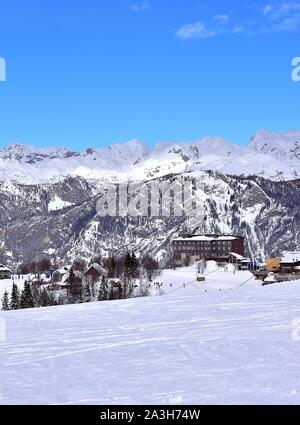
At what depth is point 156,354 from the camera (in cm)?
1452

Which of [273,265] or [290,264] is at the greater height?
[290,264]

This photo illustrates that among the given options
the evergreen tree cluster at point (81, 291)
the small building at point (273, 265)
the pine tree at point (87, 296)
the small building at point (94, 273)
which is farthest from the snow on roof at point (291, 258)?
the pine tree at point (87, 296)

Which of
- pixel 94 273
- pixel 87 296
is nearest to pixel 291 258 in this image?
pixel 94 273

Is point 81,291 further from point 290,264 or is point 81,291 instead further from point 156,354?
point 156,354

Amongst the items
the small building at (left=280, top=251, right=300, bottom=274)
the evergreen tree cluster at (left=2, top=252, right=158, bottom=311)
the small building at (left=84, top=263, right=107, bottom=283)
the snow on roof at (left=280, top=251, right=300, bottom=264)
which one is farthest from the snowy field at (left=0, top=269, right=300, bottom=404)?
the snow on roof at (left=280, top=251, right=300, bottom=264)

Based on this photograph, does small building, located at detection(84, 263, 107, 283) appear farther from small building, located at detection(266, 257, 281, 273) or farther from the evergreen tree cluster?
small building, located at detection(266, 257, 281, 273)

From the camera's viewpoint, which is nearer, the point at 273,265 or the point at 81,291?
the point at 81,291

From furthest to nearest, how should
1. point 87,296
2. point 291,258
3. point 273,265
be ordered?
point 273,265, point 291,258, point 87,296

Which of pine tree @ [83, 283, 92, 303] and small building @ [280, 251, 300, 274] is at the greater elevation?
small building @ [280, 251, 300, 274]

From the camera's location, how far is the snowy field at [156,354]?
35.2 ft

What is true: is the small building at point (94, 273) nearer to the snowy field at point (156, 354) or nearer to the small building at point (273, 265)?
the small building at point (273, 265)

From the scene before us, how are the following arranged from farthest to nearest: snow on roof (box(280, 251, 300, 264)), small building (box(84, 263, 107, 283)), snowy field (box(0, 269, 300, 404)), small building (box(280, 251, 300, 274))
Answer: snow on roof (box(280, 251, 300, 264)) → small building (box(84, 263, 107, 283)) → small building (box(280, 251, 300, 274)) → snowy field (box(0, 269, 300, 404))

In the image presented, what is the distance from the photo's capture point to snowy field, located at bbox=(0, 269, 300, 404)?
10.7 metres

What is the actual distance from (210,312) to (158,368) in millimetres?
9542
